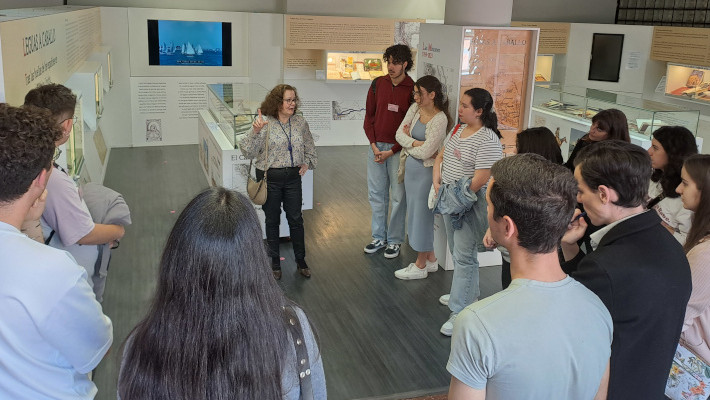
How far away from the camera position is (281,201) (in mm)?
5254

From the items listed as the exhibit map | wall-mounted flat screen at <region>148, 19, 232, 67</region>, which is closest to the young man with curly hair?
the exhibit map

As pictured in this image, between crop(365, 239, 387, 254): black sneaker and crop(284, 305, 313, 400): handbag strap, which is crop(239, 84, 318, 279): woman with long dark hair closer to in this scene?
crop(365, 239, 387, 254): black sneaker

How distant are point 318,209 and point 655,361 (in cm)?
559

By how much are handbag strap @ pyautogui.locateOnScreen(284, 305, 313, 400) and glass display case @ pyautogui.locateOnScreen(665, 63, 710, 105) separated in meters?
9.33

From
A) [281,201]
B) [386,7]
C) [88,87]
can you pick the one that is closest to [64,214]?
[281,201]

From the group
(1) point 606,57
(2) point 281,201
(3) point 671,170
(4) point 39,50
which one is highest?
(1) point 606,57

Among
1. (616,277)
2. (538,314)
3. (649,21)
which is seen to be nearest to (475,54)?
(616,277)

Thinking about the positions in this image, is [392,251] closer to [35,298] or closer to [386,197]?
[386,197]

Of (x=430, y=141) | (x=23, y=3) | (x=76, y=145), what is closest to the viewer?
(x=430, y=141)

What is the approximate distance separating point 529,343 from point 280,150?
11.8 feet

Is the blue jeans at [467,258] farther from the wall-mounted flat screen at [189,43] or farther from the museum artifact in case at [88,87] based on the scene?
the wall-mounted flat screen at [189,43]

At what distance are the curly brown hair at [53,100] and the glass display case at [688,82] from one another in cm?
903

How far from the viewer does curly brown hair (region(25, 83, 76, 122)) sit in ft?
9.48

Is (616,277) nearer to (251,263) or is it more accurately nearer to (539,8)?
(251,263)
